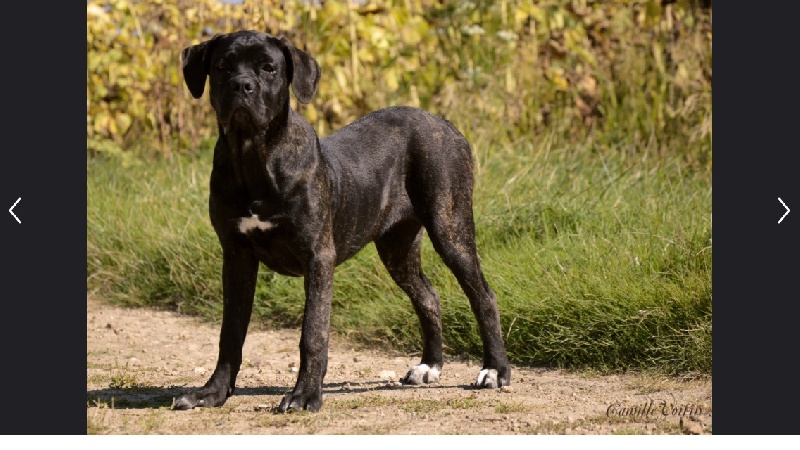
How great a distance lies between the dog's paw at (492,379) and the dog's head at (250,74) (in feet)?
5.52

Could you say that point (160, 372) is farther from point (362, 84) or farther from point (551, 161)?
point (362, 84)

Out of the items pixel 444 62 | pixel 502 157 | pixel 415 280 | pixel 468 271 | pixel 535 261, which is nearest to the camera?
pixel 468 271

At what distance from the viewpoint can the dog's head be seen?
4824 millimetres

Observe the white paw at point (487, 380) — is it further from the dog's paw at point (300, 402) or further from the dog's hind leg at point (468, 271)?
the dog's paw at point (300, 402)

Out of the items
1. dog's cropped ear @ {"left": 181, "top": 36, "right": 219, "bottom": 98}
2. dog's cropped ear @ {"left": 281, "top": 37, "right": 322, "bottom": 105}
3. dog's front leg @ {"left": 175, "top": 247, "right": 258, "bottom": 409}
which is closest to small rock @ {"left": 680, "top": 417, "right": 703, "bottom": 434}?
dog's front leg @ {"left": 175, "top": 247, "right": 258, "bottom": 409}

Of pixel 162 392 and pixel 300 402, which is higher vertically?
pixel 300 402

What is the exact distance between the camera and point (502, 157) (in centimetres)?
916

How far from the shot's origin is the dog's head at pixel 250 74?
15.8 ft

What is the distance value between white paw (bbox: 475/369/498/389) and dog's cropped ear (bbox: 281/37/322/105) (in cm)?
167

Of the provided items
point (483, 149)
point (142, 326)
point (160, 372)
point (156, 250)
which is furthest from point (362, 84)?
point (160, 372)

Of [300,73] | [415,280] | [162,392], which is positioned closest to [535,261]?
[415,280]

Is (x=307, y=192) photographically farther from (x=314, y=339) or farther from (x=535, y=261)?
(x=535, y=261)

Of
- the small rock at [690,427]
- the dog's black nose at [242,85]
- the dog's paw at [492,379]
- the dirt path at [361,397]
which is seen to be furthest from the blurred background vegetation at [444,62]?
the small rock at [690,427]

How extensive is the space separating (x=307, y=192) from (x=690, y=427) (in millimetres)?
1928
